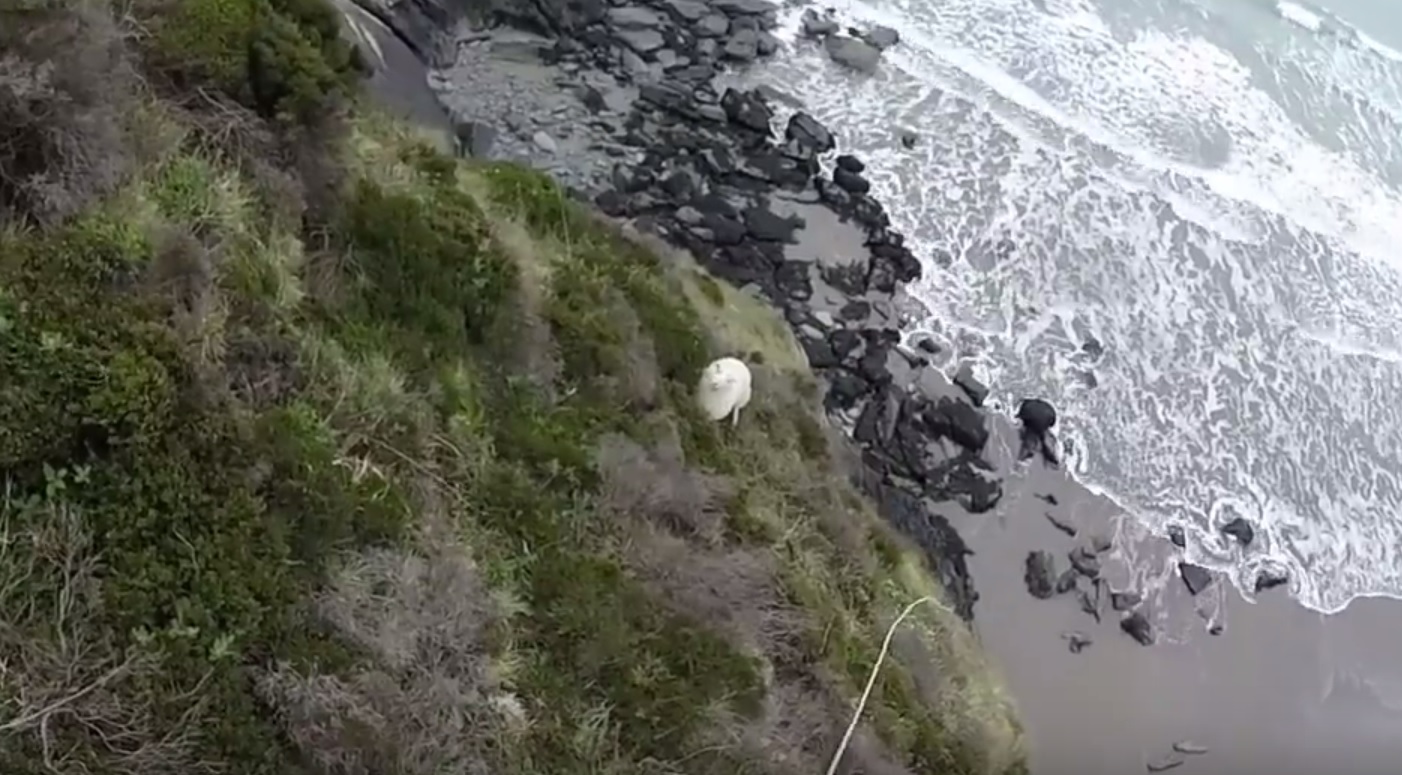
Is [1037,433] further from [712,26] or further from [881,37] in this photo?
[712,26]

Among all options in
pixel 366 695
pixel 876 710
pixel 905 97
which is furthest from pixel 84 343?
pixel 905 97

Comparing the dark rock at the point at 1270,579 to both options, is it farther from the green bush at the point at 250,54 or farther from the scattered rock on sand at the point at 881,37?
the green bush at the point at 250,54

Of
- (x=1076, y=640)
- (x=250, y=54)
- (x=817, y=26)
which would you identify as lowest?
(x=1076, y=640)

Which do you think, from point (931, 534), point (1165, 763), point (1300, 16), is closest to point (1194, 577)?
point (1165, 763)

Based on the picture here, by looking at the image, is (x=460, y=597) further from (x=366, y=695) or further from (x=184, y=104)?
(x=184, y=104)

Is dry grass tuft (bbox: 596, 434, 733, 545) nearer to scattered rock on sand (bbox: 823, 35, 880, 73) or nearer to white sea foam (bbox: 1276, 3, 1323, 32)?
scattered rock on sand (bbox: 823, 35, 880, 73)
